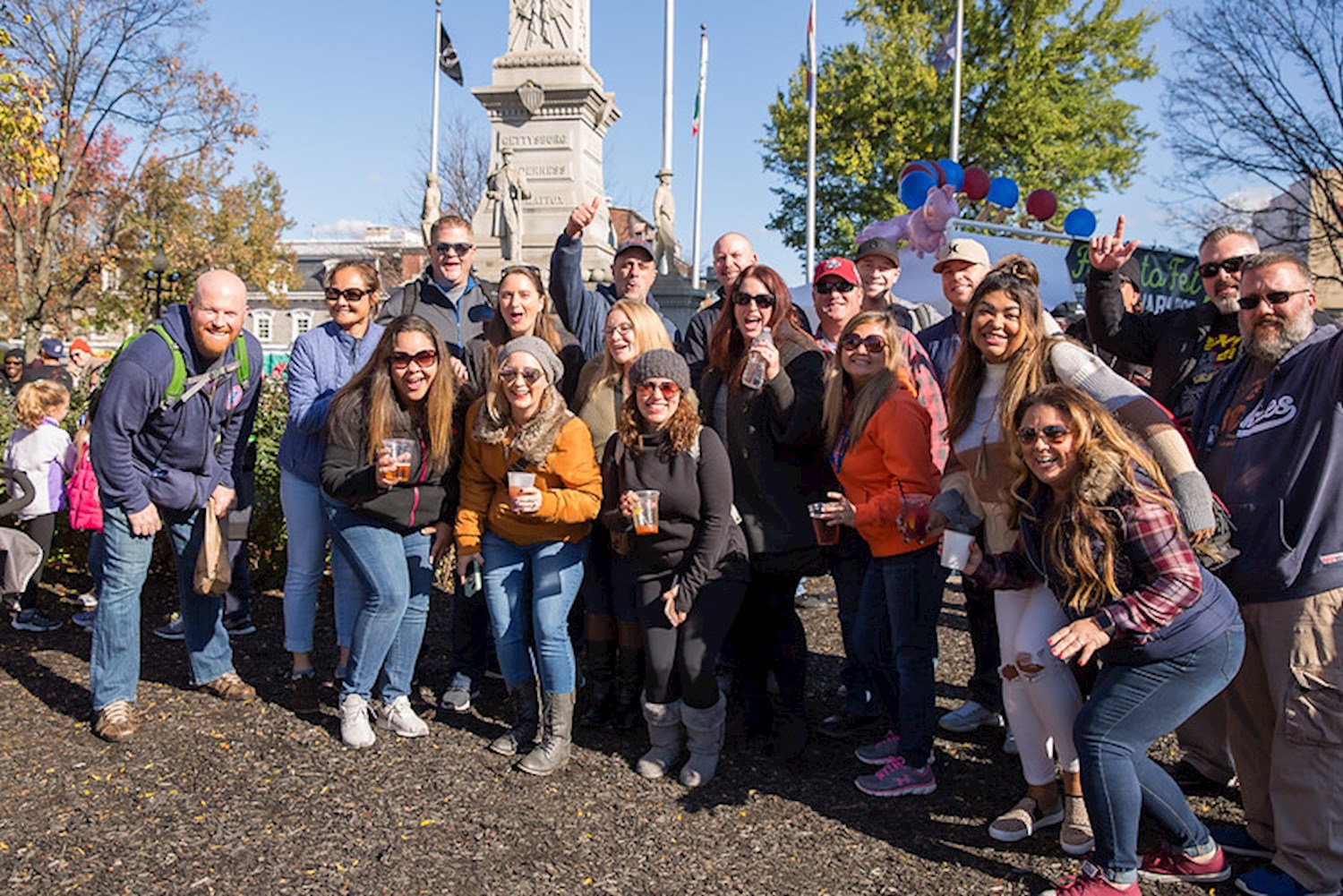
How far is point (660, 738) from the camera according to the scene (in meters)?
4.33

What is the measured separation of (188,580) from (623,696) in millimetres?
2234

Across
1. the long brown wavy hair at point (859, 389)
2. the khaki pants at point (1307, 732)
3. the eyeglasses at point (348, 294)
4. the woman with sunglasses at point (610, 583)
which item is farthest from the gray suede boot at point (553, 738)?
the khaki pants at point (1307, 732)

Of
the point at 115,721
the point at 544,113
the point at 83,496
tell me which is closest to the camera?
the point at 115,721

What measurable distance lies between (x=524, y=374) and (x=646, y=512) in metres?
0.81

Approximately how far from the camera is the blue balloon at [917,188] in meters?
11.3

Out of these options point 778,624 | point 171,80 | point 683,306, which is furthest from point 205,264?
point 778,624

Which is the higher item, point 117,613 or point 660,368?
point 660,368

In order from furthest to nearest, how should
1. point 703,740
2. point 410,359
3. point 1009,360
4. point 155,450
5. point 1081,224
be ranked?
point 1081,224, point 155,450, point 410,359, point 703,740, point 1009,360

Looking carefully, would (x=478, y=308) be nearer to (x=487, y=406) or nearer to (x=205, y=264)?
(x=487, y=406)

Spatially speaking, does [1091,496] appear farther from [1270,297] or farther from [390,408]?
[390,408]

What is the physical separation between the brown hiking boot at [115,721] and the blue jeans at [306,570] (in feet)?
2.40

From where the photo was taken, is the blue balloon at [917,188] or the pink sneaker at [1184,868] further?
the blue balloon at [917,188]

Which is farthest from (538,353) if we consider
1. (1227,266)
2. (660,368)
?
(1227,266)

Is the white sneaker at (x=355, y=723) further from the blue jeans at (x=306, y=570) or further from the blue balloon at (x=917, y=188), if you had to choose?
the blue balloon at (x=917, y=188)
